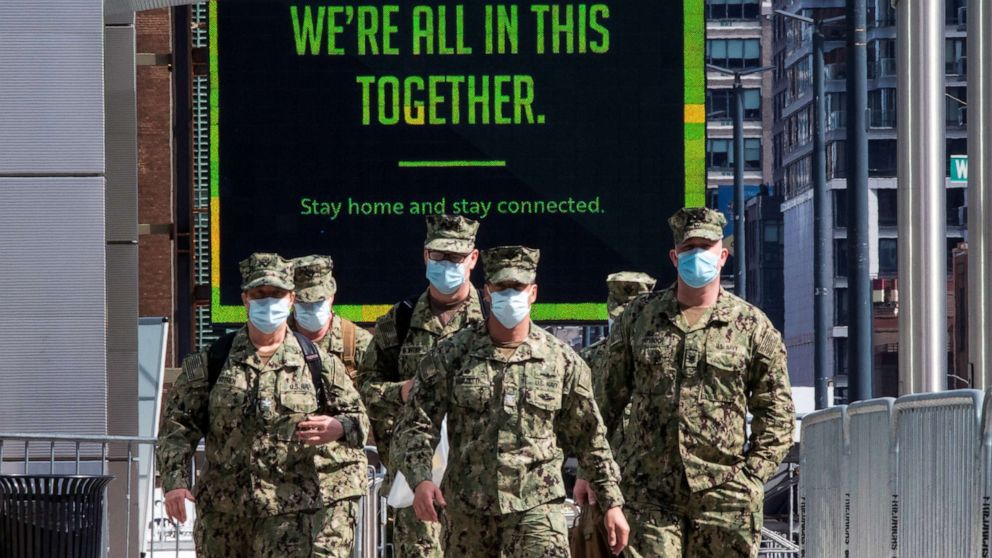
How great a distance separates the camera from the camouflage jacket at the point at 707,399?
7418 millimetres

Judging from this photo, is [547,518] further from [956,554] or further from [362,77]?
[362,77]

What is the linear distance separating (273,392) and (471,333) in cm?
102

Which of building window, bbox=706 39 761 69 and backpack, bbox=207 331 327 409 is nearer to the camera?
backpack, bbox=207 331 327 409

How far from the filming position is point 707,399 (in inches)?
295

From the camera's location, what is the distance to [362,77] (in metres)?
17.1

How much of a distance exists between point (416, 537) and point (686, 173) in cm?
894

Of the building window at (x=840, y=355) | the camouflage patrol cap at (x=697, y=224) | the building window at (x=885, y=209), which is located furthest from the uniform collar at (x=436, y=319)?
the building window at (x=885, y=209)

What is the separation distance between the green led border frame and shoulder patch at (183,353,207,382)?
875 centimetres

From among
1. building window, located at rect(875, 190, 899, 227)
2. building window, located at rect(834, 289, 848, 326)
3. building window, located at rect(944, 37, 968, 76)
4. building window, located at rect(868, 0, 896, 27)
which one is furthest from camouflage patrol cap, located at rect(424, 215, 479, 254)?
building window, located at rect(868, 0, 896, 27)

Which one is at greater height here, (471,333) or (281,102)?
(281,102)

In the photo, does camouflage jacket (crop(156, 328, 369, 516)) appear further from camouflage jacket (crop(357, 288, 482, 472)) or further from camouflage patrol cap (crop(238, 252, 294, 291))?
camouflage jacket (crop(357, 288, 482, 472))

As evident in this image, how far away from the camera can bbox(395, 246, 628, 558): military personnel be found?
7.02m

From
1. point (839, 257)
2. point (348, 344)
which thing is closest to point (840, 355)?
point (839, 257)

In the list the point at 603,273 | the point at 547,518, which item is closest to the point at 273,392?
the point at 547,518
